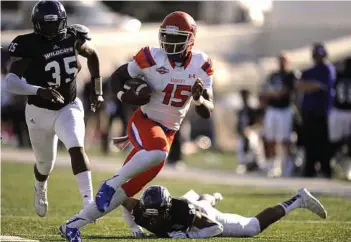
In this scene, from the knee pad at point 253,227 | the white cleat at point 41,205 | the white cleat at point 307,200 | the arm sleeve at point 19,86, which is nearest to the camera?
the knee pad at point 253,227

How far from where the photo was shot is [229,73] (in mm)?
22219

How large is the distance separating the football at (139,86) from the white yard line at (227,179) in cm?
516

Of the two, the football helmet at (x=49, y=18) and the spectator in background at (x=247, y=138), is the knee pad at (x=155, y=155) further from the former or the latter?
the spectator in background at (x=247, y=138)

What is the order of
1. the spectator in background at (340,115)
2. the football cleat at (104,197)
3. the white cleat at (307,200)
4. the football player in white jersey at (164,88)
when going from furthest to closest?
1. the spectator in background at (340,115)
2. the white cleat at (307,200)
3. the football player in white jersey at (164,88)
4. the football cleat at (104,197)

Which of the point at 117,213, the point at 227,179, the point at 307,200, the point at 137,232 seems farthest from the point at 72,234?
the point at 227,179

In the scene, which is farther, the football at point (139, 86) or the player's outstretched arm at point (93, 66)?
the player's outstretched arm at point (93, 66)

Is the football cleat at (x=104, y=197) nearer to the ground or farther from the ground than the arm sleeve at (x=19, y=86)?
nearer to the ground

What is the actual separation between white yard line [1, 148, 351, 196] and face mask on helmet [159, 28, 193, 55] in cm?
503

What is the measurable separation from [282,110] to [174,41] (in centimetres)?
783

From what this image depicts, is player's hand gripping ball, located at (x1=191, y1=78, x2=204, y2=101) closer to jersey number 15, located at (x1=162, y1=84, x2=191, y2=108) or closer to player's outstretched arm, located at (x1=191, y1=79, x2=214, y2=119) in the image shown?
player's outstretched arm, located at (x1=191, y1=79, x2=214, y2=119)

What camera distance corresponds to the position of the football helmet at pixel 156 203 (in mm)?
8023

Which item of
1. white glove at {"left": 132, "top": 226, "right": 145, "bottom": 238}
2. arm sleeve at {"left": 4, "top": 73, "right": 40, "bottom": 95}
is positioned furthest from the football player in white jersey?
arm sleeve at {"left": 4, "top": 73, "right": 40, "bottom": 95}

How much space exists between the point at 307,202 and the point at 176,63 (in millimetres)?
1643

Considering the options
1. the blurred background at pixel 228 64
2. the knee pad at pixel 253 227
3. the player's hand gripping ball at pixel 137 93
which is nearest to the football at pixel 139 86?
the player's hand gripping ball at pixel 137 93
